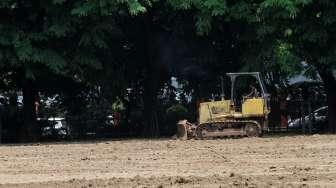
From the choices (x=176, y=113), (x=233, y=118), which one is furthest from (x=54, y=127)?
(x=233, y=118)

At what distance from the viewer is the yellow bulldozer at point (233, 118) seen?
2606 centimetres

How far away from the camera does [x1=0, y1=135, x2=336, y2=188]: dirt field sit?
548 inches

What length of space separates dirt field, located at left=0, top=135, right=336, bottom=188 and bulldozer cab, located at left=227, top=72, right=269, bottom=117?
3.64m

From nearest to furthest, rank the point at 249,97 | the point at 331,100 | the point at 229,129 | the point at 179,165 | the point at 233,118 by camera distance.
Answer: the point at 179,165 < the point at 229,129 < the point at 233,118 < the point at 249,97 < the point at 331,100

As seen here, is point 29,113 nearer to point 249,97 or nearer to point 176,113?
point 176,113

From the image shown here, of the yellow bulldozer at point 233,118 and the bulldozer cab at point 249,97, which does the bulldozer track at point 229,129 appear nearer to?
the yellow bulldozer at point 233,118

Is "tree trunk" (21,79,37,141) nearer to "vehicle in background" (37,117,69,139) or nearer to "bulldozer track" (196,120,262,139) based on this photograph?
"vehicle in background" (37,117,69,139)

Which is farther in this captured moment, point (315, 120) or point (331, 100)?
point (315, 120)

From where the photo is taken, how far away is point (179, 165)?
1684 centimetres

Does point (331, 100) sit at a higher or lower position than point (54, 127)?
higher

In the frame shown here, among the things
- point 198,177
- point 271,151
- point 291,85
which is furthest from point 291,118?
point 198,177

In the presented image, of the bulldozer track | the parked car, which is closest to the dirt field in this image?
the bulldozer track

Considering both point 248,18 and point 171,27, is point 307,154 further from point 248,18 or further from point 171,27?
point 171,27

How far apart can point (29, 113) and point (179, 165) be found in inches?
643
